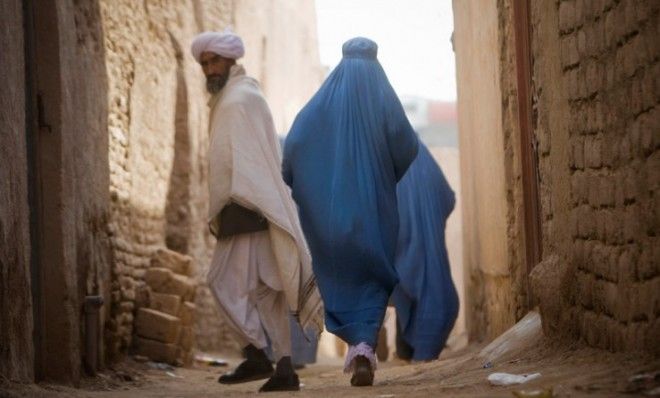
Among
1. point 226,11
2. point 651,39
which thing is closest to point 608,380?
point 651,39

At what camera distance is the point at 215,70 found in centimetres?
735

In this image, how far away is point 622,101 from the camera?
4625 mm

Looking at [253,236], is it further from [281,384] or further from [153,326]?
[153,326]

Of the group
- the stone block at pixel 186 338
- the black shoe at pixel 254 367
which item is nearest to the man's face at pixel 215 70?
the black shoe at pixel 254 367

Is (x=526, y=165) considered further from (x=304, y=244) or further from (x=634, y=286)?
(x=634, y=286)

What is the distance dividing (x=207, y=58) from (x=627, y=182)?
3337 millimetres

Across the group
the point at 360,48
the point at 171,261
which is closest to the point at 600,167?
the point at 360,48

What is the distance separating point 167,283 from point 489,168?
2529 millimetres

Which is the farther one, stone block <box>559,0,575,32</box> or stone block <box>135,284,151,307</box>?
stone block <box>135,284,151,307</box>

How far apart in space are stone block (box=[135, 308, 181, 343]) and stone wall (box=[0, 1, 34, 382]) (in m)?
3.37

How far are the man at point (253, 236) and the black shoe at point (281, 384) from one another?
15.1 inches

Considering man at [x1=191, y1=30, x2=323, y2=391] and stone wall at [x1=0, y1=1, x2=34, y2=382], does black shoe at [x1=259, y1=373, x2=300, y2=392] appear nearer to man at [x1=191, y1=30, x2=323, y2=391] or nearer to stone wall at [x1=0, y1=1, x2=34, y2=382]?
man at [x1=191, y1=30, x2=323, y2=391]

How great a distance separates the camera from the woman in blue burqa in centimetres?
604

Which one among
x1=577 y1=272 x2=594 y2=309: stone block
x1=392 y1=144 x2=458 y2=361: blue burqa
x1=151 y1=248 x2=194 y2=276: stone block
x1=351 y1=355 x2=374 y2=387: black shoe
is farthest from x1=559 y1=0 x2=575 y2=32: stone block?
x1=151 y1=248 x2=194 y2=276: stone block
